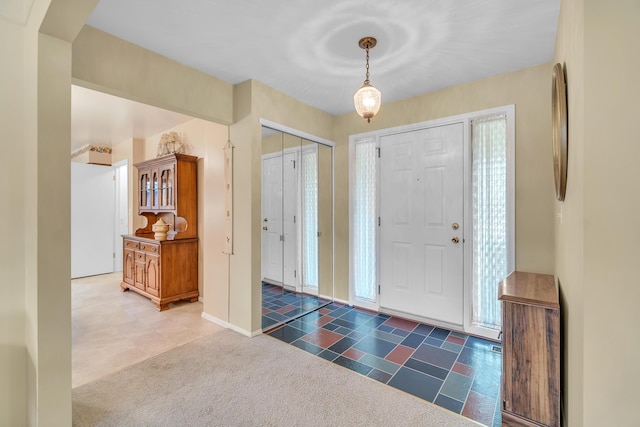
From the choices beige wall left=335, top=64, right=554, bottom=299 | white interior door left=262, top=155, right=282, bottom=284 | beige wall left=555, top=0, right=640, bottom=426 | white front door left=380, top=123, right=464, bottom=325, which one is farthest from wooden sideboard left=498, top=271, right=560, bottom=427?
white interior door left=262, top=155, right=282, bottom=284

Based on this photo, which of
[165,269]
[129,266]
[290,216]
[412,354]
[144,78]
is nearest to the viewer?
[144,78]

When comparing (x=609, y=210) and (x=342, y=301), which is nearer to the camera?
(x=609, y=210)

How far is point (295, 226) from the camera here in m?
3.70

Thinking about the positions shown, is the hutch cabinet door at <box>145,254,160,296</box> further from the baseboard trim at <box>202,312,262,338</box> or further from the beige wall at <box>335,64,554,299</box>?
the beige wall at <box>335,64,554,299</box>

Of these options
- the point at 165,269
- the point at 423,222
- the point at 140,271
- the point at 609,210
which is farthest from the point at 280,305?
the point at 609,210

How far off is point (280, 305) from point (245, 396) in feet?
4.90

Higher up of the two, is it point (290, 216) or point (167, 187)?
point (167, 187)

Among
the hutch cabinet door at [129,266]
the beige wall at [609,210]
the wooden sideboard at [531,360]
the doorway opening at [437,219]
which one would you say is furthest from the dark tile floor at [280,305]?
the beige wall at [609,210]

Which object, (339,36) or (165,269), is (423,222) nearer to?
(339,36)

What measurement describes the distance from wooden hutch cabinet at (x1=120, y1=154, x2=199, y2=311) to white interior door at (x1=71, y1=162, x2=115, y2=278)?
1.82 m

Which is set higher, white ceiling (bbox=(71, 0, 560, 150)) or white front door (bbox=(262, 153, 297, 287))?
white ceiling (bbox=(71, 0, 560, 150))

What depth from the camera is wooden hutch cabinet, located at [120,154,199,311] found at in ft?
12.7

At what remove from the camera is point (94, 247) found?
5.73 m

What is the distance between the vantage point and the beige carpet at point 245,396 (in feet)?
5.96
